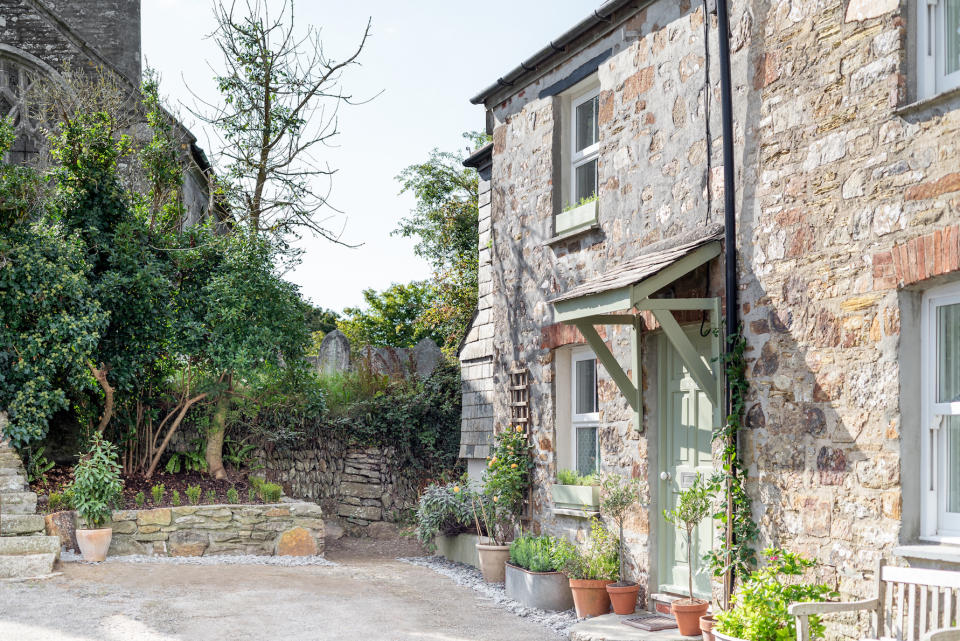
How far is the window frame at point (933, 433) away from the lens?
4.89 metres

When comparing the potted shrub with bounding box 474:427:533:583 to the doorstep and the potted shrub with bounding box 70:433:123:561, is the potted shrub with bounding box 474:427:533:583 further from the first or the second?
the potted shrub with bounding box 70:433:123:561

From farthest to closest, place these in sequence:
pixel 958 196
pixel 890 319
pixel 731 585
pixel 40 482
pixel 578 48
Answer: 1. pixel 40 482
2. pixel 578 48
3. pixel 731 585
4. pixel 890 319
5. pixel 958 196

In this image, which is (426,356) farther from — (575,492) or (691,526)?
(691,526)

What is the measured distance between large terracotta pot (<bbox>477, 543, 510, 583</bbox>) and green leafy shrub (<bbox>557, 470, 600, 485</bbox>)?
1174mm

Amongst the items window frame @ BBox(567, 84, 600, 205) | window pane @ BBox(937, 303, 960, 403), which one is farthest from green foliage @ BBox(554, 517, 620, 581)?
window pane @ BBox(937, 303, 960, 403)

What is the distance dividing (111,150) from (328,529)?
18.6 ft

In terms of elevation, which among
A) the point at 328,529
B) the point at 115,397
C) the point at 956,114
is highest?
the point at 956,114

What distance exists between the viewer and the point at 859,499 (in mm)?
5254

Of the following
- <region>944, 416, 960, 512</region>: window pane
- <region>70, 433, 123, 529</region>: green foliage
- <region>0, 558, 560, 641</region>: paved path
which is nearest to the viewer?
<region>944, 416, 960, 512</region>: window pane

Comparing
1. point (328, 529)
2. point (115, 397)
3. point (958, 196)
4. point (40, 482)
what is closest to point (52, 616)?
point (40, 482)

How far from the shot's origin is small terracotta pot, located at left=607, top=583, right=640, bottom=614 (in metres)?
7.21

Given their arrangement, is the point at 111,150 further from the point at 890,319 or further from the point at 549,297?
the point at 890,319

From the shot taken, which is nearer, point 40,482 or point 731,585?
point 731,585

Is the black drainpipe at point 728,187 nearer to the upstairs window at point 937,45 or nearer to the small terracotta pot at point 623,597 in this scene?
the upstairs window at point 937,45
